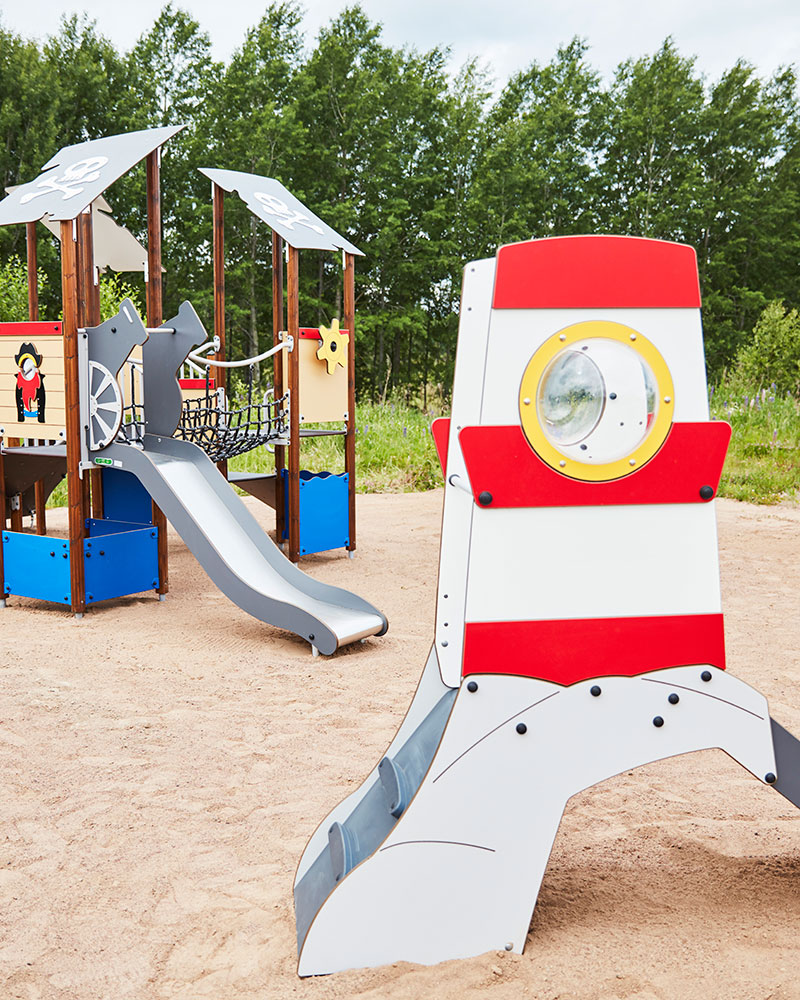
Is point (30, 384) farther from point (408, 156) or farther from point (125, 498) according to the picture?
point (408, 156)

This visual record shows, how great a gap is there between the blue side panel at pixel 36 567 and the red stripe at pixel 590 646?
4.03 metres

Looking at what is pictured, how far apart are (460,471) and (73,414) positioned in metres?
3.76

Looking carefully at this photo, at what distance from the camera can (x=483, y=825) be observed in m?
2.05

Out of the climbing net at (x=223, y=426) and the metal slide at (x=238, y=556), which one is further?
the climbing net at (x=223, y=426)

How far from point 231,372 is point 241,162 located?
22.1ft

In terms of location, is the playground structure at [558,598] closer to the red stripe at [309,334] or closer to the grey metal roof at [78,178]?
the grey metal roof at [78,178]

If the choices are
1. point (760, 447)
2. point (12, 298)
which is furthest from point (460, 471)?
point (12, 298)

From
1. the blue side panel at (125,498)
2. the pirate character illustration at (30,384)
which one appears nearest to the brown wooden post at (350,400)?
the blue side panel at (125,498)

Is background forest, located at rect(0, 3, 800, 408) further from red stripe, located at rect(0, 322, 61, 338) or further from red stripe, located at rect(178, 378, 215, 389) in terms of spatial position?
red stripe, located at rect(0, 322, 61, 338)

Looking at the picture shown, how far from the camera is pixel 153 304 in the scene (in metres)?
6.03

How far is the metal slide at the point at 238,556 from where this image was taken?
482 cm

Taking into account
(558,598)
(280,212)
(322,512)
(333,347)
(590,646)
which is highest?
(280,212)

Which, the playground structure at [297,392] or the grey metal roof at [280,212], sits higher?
the grey metal roof at [280,212]

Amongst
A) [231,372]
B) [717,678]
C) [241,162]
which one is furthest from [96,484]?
[241,162]
